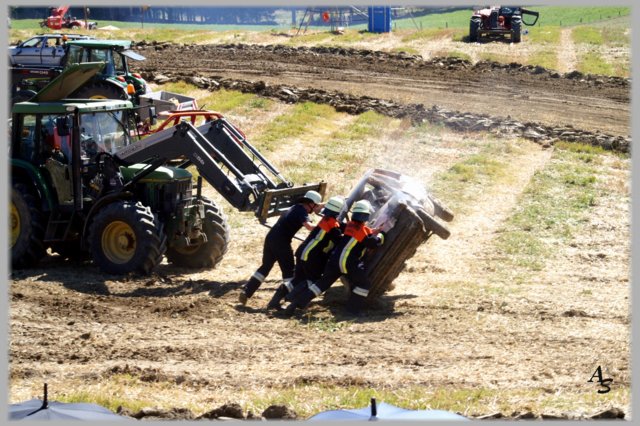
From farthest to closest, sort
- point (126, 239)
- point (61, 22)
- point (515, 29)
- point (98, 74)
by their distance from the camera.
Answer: point (61, 22)
point (515, 29)
point (98, 74)
point (126, 239)

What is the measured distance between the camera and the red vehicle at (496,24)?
1875 inches

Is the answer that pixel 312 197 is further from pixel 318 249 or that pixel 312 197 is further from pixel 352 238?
pixel 352 238

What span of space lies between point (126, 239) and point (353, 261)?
11.7 ft

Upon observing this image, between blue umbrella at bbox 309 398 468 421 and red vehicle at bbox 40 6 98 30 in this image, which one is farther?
red vehicle at bbox 40 6 98 30

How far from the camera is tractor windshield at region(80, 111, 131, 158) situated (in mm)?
15430

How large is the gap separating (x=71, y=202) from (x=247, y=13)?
6641 cm

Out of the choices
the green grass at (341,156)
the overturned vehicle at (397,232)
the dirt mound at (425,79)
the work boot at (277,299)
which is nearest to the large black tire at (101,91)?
the green grass at (341,156)

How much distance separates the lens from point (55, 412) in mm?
7988

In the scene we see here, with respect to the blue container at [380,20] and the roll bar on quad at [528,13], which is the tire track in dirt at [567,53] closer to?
the roll bar on quad at [528,13]

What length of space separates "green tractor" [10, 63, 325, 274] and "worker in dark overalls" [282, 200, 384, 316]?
5.39ft

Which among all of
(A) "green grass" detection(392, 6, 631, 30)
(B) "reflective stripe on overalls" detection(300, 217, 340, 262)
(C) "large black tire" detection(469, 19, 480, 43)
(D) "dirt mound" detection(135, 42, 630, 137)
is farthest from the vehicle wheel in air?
(B) "reflective stripe on overalls" detection(300, 217, 340, 262)

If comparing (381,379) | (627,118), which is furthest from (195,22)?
(381,379)

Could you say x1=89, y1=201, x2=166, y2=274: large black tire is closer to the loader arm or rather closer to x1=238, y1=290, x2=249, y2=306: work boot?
the loader arm

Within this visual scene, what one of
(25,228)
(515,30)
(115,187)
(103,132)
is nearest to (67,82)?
(103,132)
